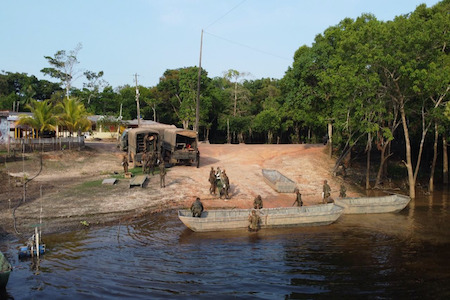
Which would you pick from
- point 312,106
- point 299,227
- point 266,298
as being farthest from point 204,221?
point 312,106

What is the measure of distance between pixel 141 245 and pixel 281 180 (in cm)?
1502

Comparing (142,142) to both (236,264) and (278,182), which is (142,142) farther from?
(236,264)

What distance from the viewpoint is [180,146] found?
33.3m

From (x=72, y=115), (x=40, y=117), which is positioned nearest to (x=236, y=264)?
(x=40, y=117)

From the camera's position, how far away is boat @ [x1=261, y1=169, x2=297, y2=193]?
26719mm

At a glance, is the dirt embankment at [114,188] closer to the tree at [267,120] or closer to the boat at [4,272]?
the boat at [4,272]

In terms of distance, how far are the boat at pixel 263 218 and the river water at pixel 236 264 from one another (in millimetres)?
367

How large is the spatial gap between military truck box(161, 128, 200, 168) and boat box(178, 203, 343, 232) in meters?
12.3

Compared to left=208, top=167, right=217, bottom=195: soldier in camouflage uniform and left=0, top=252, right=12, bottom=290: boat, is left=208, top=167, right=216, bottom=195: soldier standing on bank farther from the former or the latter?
left=0, top=252, right=12, bottom=290: boat

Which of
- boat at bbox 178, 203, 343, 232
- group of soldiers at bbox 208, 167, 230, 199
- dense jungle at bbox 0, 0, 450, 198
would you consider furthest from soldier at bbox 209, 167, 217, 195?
dense jungle at bbox 0, 0, 450, 198

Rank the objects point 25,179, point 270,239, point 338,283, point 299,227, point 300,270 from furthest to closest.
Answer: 1. point 25,179
2. point 299,227
3. point 270,239
4. point 300,270
5. point 338,283

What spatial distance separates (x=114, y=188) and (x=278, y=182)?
1134 centimetres

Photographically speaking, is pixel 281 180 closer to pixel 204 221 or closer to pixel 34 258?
pixel 204 221

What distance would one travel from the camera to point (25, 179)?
972 inches
